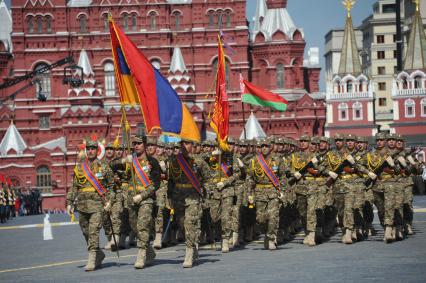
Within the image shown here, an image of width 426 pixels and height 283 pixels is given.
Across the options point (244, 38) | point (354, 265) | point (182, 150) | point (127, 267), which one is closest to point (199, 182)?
point (182, 150)

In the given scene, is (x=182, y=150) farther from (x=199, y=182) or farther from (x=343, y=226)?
(x=343, y=226)

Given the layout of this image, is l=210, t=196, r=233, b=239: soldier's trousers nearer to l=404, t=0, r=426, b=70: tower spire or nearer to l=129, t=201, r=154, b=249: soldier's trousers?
l=129, t=201, r=154, b=249: soldier's trousers

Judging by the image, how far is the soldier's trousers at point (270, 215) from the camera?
727 inches

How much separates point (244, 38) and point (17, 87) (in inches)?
634

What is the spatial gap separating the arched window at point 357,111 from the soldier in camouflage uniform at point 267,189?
64.8 m

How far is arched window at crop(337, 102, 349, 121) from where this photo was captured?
83594 mm

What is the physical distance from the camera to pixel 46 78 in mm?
74938

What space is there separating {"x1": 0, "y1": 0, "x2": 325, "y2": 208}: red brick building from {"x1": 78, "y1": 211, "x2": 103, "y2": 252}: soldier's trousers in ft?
182

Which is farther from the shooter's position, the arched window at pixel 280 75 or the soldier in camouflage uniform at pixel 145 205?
the arched window at pixel 280 75

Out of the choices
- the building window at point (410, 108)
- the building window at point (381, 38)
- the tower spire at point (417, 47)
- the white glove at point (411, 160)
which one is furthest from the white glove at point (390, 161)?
the building window at point (381, 38)

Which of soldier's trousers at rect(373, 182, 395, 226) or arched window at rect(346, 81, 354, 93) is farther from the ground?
arched window at rect(346, 81, 354, 93)

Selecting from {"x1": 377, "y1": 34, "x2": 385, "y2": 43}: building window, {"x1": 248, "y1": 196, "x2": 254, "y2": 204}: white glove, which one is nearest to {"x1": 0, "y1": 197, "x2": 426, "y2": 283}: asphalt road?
{"x1": 248, "y1": 196, "x2": 254, "y2": 204}: white glove

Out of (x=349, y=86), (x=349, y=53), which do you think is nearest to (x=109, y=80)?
(x=349, y=86)

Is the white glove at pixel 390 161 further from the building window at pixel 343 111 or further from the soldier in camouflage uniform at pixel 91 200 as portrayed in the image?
the building window at pixel 343 111
